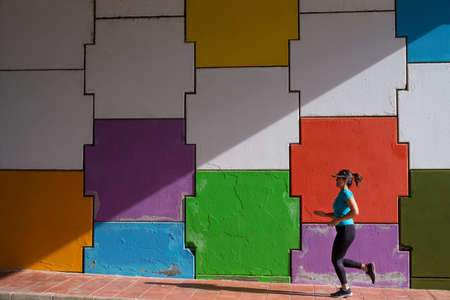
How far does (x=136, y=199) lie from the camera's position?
634 centimetres

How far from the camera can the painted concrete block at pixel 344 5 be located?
610cm

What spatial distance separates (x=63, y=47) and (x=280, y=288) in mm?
4231

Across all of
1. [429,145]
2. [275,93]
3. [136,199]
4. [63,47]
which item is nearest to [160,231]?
[136,199]

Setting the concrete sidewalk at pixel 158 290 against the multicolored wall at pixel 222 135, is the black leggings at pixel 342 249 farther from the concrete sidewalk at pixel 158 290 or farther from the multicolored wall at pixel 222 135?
the multicolored wall at pixel 222 135

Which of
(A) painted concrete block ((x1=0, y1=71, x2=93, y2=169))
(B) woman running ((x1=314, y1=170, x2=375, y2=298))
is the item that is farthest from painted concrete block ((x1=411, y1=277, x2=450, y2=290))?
(A) painted concrete block ((x1=0, y1=71, x2=93, y2=169))

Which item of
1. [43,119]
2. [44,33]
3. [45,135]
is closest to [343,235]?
[45,135]

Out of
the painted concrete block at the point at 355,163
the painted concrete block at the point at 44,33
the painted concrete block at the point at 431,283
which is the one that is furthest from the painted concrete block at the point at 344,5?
the painted concrete block at the point at 431,283

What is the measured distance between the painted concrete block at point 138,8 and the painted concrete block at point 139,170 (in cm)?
143

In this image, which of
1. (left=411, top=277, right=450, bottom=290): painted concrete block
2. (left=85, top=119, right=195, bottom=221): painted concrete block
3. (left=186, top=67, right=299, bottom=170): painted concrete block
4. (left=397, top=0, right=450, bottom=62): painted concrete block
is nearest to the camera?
(left=411, top=277, right=450, bottom=290): painted concrete block

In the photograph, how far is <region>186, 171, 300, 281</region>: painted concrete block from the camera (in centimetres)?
612

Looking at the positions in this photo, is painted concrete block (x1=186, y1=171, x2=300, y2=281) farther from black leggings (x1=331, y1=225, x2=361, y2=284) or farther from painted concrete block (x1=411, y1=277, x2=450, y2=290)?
painted concrete block (x1=411, y1=277, x2=450, y2=290)

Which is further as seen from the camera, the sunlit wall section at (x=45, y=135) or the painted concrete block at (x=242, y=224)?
the sunlit wall section at (x=45, y=135)

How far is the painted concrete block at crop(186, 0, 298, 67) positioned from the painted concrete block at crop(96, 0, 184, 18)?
0.61 feet

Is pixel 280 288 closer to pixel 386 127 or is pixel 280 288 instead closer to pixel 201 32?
pixel 386 127
